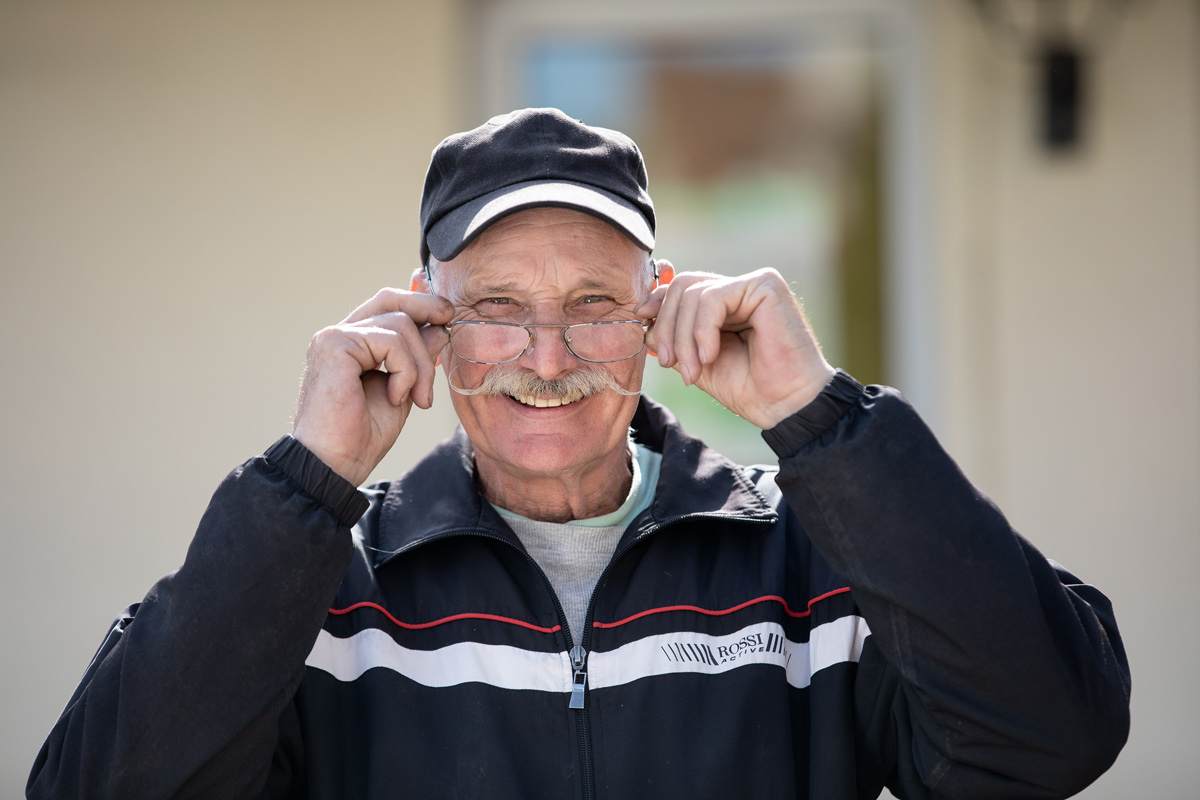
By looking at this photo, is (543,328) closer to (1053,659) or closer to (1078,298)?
(1053,659)

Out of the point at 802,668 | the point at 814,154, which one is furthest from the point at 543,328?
the point at 814,154

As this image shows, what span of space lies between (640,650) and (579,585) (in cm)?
19

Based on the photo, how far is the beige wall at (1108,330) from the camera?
3.65 metres

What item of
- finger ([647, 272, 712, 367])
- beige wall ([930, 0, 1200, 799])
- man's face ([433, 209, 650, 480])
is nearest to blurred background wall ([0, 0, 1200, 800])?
beige wall ([930, 0, 1200, 799])

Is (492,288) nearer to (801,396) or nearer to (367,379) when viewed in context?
(367,379)

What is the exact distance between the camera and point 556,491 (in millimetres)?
2098

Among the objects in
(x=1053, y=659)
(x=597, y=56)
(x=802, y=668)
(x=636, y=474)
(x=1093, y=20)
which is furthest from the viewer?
(x=597, y=56)

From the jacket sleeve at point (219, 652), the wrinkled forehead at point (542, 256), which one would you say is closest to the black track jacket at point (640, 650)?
the jacket sleeve at point (219, 652)

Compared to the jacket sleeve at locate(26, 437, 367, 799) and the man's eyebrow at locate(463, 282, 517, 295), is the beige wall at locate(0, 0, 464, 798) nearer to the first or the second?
the man's eyebrow at locate(463, 282, 517, 295)

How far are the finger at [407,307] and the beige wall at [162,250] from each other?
1814mm

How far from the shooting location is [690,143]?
13.5 feet

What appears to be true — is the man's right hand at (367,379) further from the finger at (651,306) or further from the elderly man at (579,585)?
the finger at (651,306)

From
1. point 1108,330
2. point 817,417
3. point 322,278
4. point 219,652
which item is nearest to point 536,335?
point 817,417

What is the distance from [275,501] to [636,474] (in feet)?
2.75
